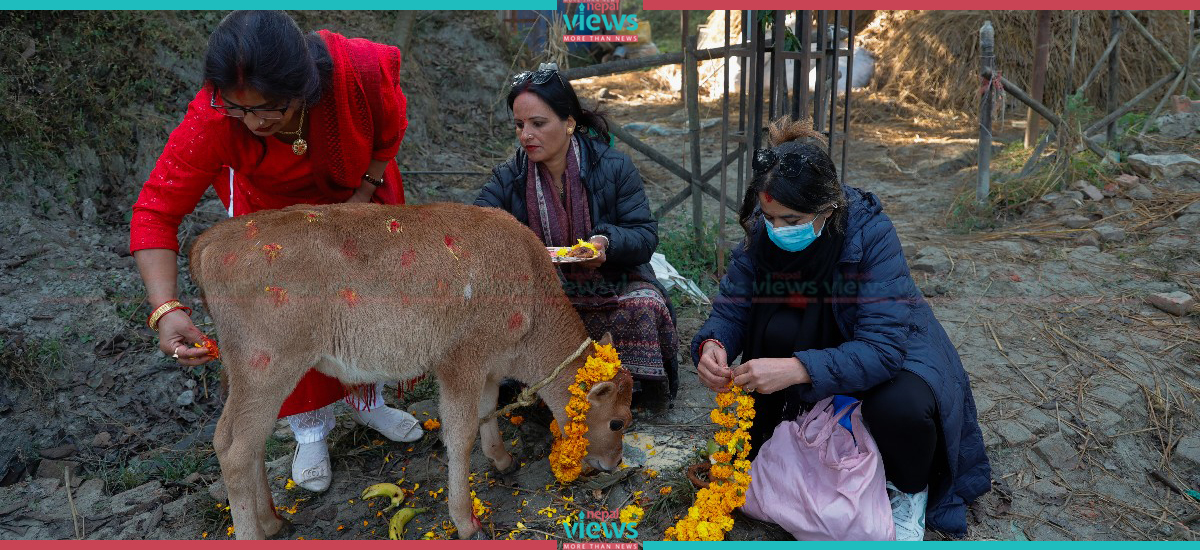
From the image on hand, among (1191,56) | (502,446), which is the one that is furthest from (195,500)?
(1191,56)

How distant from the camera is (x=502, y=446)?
13.6 feet

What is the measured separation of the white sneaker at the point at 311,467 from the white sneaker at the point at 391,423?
0.39 m

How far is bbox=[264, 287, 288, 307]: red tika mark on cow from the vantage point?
318 cm

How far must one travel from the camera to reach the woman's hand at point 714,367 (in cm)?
338

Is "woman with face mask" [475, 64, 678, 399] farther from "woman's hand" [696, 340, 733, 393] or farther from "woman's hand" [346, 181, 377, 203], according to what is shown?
"woman's hand" [696, 340, 733, 393]

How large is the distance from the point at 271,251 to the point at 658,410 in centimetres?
249

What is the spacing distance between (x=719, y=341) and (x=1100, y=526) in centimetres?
207

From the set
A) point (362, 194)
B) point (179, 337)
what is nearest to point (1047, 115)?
point (362, 194)

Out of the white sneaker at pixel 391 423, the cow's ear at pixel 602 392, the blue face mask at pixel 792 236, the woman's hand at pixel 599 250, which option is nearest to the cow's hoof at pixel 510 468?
the white sneaker at pixel 391 423

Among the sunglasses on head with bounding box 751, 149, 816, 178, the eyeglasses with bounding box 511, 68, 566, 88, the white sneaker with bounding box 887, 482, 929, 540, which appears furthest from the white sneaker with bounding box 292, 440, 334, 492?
Answer: the white sneaker with bounding box 887, 482, 929, 540

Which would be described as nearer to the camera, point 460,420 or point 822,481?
point 822,481

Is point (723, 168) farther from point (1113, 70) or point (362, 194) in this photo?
point (1113, 70)

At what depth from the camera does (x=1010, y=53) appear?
1209 cm

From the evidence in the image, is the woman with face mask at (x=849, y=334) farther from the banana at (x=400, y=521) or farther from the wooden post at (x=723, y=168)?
the wooden post at (x=723, y=168)
